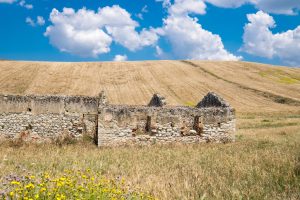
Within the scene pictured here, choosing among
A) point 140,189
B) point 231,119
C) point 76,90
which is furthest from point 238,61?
point 140,189

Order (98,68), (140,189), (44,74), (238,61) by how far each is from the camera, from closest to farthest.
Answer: (140,189) → (44,74) → (98,68) → (238,61)

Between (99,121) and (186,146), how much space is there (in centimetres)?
401

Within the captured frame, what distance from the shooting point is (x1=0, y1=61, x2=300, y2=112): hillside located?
137 feet

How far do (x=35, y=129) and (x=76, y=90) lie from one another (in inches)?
1128

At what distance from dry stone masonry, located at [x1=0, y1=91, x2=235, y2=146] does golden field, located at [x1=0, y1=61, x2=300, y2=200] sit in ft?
2.46

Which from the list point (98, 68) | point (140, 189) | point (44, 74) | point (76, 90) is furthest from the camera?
point (98, 68)

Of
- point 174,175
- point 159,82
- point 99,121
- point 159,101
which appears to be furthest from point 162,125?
point 159,82

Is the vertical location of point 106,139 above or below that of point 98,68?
below

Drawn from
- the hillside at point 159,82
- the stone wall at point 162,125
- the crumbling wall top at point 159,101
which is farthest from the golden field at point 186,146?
the crumbling wall top at point 159,101

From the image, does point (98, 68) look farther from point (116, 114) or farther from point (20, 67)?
point (116, 114)

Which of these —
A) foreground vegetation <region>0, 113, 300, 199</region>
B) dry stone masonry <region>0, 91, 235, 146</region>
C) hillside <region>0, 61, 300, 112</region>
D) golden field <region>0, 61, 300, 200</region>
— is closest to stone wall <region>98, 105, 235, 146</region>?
dry stone masonry <region>0, 91, 235, 146</region>

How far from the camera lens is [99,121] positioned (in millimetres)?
14195

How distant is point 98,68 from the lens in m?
56.8

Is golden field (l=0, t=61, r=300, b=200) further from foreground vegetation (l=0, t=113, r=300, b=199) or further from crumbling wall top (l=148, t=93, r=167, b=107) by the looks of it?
crumbling wall top (l=148, t=93, r=167, b=107)
